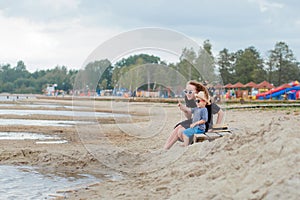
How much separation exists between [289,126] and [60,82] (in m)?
120

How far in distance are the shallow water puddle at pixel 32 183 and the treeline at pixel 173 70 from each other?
2.77m

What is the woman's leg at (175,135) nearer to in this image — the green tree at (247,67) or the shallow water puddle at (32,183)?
the shallow water puddle at (32,183)

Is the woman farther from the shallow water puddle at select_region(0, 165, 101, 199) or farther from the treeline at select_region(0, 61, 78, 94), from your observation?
the treeline at select_region(0, 61, 78, 94)

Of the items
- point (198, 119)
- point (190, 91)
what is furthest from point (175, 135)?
point (190, 91)

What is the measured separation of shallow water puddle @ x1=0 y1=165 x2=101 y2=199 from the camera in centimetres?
697

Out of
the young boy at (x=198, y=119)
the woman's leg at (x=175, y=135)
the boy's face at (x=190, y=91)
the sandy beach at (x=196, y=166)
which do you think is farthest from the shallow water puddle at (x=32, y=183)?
the boy's face at (x=190, y=91)

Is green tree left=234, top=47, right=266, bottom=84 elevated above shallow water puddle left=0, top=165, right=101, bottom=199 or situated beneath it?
elevated above

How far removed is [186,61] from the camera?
1080 cm

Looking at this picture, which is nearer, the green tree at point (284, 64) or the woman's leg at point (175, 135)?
the woman's leg at point (175, 135)

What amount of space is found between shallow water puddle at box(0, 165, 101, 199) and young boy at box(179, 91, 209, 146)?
2.02 meters

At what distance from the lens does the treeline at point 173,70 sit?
1052 cm

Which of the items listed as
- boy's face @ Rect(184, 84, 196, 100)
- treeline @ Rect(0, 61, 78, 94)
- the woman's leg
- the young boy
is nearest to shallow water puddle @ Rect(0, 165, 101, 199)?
the woman's leg

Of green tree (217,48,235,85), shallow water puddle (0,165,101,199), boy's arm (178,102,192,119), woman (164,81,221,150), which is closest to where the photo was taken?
shallow water puddle (0,165,101,199)

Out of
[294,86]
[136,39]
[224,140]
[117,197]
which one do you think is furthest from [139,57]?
[294,86]
